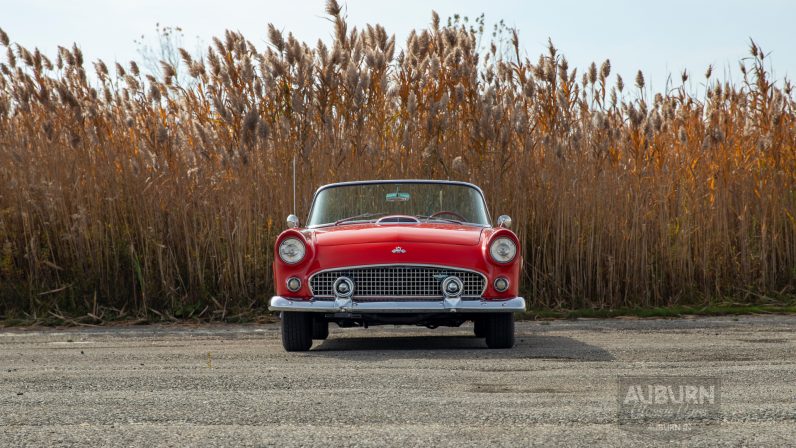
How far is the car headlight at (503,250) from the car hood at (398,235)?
0.13 m

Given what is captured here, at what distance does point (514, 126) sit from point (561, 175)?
2.14 ft

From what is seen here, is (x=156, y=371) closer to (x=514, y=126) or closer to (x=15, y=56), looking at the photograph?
(x=514, y=126)

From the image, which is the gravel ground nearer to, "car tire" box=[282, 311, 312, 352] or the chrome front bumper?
"car tire" box=[282, 311, 312, 352]

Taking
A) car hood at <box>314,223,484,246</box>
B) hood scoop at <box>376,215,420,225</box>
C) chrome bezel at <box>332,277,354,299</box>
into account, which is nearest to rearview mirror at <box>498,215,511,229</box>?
car hood at <box>314,223,484,246</box>

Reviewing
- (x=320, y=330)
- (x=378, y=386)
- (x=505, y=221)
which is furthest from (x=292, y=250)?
(x=378, y=386)

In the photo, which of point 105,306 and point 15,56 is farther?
point 15,56

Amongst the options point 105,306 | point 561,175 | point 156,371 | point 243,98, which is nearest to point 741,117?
point 561,175

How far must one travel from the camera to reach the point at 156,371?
569cm

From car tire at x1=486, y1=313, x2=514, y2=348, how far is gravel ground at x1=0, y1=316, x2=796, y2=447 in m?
0.12

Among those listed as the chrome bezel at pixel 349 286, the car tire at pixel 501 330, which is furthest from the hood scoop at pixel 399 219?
the car tire at pixel 501 330

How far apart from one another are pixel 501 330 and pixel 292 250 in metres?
1.38

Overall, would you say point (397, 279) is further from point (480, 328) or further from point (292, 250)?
point (480, 328)

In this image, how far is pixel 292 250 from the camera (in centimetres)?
668

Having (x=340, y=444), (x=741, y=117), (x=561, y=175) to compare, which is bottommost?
(x=340, y=444)
